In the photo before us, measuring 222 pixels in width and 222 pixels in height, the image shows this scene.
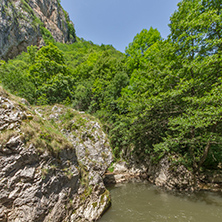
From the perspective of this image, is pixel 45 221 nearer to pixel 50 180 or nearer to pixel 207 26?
pixel 50 180

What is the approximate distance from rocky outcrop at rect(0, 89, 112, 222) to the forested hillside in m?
5.38

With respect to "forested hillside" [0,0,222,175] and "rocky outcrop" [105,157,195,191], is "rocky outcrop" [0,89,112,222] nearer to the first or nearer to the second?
"rocky outcrop" [105,157,195,191]

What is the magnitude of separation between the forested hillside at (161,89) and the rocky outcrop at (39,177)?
538 centimetres

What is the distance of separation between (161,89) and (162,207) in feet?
22.9

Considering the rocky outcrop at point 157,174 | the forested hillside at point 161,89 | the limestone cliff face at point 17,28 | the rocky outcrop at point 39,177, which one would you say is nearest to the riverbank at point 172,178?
the rocky outcrop at point 157,174

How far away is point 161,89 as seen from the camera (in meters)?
8.27

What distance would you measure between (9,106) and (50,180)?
3.30 m

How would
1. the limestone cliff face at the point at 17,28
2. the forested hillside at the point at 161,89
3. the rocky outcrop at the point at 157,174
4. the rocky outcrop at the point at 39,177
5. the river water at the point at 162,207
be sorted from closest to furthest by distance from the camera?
the rocky outcrop at the point at 39,177
the river water at the point at 162,207
the forested hillside at the point at 161,89
the rocky outcrop at the point at 157,174
the limestone cliff face at the point at 17,28

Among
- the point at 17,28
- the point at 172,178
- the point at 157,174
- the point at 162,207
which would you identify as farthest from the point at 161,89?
the point at 17,28

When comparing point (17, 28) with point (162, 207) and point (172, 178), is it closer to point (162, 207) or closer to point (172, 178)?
point (172, 178)

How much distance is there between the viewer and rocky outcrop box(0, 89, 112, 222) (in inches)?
147

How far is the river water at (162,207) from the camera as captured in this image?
5402 mm

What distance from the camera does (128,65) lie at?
15.2 meters

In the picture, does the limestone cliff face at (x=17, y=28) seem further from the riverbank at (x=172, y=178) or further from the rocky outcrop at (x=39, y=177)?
the riverbank at (x=172, y=178)
